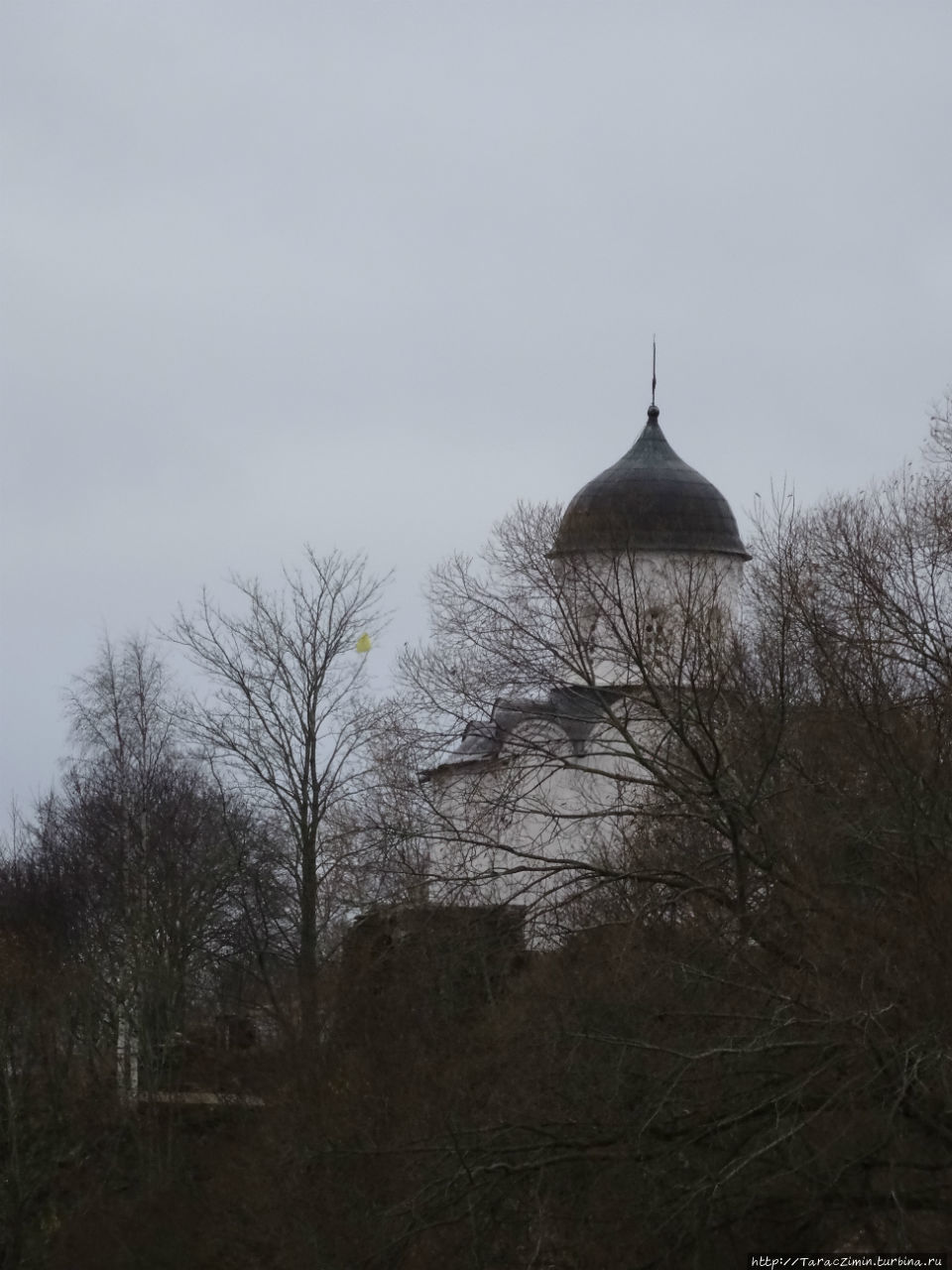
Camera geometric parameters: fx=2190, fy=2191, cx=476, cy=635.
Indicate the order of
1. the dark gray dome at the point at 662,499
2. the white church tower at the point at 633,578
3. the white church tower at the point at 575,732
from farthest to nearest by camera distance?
→ 1. the dark gray dome at the point at 662,499
2. the white church tower at the point at 633,578
3. the white church tower at the point at 575,732

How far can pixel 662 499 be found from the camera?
3750cm

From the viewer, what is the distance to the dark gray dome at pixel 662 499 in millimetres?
34188

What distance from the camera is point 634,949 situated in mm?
17812

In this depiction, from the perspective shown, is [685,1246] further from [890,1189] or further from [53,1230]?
[53,1230]

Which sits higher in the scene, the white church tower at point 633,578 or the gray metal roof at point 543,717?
the white church tower at point 633,578

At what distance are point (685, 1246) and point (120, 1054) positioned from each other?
1677 centimetres

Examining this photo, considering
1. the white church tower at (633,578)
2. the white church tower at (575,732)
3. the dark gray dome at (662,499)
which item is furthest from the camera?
the dark gray dome at (662,499)

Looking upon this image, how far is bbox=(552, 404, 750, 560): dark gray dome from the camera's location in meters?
34.2

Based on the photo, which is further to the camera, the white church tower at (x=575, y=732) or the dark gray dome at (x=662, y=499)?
the dark gray dome at (x=662, y=499)

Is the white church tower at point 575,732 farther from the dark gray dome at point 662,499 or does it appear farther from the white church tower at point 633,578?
the dark gray dome at point 662,499

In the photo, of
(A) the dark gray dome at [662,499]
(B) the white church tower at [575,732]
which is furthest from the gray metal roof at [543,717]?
(A) the dark gray dome at [662,499]

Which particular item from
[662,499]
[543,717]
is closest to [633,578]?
[543,717]

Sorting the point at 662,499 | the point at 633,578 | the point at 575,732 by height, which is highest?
the point at 662,499

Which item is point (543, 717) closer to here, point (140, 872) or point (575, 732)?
point (575, 732)
